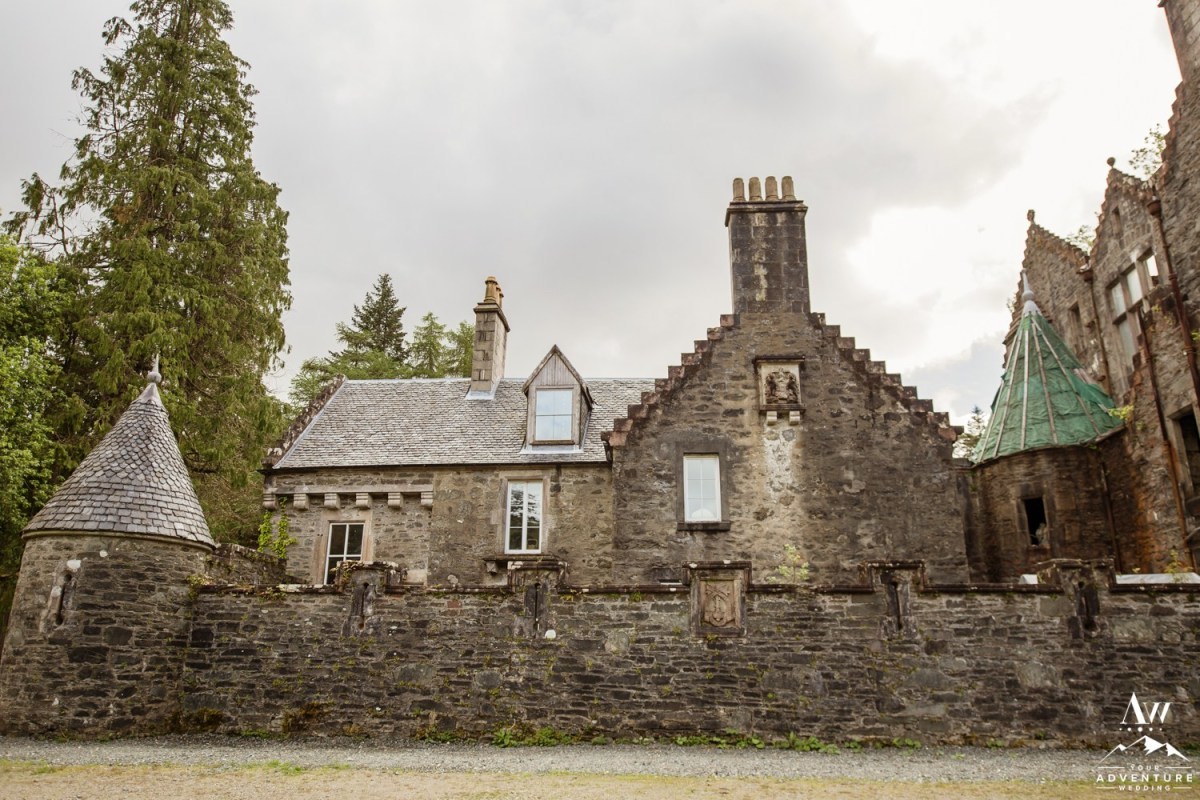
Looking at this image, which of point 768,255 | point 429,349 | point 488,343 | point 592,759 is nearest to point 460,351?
point 429,349

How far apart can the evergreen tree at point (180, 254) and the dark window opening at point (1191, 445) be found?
2000cm

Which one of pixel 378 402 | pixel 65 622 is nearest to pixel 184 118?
pixel 378 402

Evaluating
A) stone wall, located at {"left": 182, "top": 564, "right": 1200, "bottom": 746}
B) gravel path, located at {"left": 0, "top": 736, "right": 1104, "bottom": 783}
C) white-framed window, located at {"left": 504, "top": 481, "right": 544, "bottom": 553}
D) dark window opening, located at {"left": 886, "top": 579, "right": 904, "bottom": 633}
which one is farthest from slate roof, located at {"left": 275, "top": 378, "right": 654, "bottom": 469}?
gravel path, located at {"left": 0, "top": 736, "right": 1104, "bottom": 783}

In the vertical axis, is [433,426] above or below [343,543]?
above

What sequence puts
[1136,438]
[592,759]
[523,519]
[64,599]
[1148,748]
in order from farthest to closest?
[523,519] < [1136,438] < [64,599] < [1148,748] < [592,759]

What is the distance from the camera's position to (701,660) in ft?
38.1

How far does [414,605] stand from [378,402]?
412 inches

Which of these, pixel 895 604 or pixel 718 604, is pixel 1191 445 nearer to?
pixel 895 604

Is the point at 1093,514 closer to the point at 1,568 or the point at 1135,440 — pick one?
the point at 1135,440

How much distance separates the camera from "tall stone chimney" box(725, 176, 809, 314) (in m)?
17.7

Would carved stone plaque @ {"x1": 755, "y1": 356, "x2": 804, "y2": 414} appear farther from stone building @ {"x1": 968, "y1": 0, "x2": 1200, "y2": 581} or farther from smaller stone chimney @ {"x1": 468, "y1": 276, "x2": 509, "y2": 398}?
smaller stone chimney @ {"x1": 468, "y1": 276, "x2": 509, "y2": 398}

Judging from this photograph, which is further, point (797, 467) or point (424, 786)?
point (797, 467)

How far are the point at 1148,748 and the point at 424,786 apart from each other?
9.27 m

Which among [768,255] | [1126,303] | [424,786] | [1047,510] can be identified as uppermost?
[768,255]
